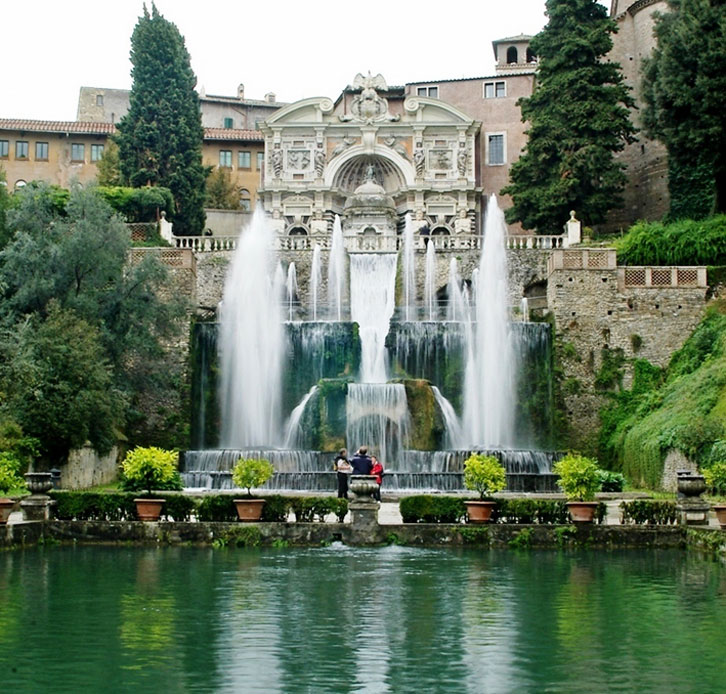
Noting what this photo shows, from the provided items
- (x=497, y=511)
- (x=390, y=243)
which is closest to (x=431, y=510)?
(x=497, y=511)

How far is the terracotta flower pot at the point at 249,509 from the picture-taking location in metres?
18.3

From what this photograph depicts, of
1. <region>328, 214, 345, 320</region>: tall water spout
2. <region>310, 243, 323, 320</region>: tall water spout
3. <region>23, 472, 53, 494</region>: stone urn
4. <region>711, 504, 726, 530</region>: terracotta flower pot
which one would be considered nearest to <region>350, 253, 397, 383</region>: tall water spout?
<region>328, 214, 345, 320</region>: tall water spout

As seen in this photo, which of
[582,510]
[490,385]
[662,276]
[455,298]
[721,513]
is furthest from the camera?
[455,298]

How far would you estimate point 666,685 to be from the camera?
8523mm

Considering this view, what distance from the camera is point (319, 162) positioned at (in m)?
52.1

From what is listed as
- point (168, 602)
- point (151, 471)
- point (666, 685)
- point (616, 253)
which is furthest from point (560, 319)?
point (666, 685)

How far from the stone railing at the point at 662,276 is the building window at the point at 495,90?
73.2 feet

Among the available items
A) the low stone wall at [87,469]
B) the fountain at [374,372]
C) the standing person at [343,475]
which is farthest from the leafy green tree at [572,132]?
the standing person at [343,475]

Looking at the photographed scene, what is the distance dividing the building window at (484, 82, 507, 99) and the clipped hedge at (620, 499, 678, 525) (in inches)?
1588

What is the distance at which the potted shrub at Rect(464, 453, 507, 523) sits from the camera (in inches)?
715

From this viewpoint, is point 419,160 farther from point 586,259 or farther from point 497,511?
point 497,511

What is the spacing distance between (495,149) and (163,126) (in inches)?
627

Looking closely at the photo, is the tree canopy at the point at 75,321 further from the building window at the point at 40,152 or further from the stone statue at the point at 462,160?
the building window at the point at 40,152

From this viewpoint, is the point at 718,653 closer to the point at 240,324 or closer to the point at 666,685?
the point at 666,685
